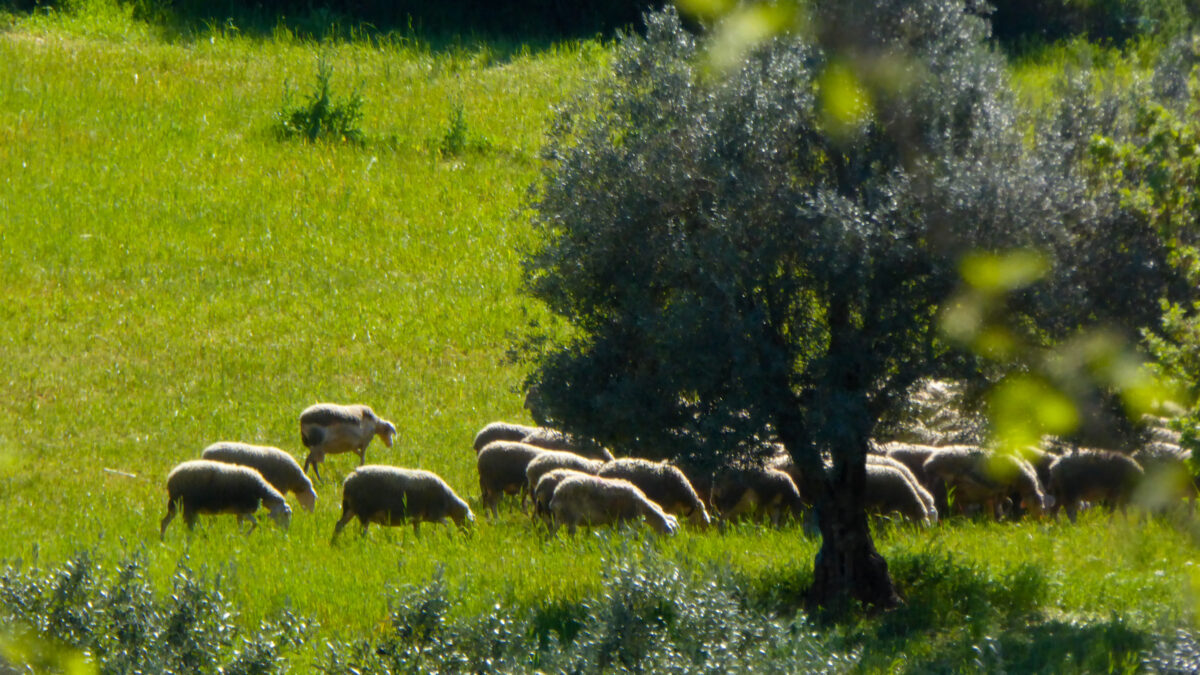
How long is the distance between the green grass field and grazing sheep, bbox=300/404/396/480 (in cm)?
39

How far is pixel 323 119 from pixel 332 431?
14.4 m

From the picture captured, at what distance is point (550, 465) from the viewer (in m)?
13.8

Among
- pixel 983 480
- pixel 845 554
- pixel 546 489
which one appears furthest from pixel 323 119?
pixel 845 554

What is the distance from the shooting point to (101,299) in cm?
2125

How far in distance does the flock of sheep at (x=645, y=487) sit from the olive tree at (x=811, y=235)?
258 cm

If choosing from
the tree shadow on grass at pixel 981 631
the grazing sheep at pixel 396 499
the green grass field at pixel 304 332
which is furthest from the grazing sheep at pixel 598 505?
the tree shadow on grass at pixel 981 631

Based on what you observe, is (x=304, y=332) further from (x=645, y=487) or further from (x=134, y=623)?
(x=134, y=623)

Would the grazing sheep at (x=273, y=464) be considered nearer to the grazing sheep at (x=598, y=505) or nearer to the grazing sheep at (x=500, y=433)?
the grazing sheep at (x=500, y=433)

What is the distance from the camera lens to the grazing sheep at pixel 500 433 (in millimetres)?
16031

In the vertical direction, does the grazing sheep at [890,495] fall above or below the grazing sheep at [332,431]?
above

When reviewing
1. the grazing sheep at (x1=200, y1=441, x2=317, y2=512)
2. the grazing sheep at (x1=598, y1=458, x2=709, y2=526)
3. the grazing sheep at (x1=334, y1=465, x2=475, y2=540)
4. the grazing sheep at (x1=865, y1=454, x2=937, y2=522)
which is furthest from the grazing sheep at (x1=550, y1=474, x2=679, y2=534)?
the grazing sheep at (x1=200, y1=441, x2=317, y2=512)

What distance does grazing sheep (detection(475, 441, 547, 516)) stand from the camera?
14.5 meters

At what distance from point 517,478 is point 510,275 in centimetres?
947

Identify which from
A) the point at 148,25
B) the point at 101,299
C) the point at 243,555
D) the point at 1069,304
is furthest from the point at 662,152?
the point at 148,25
